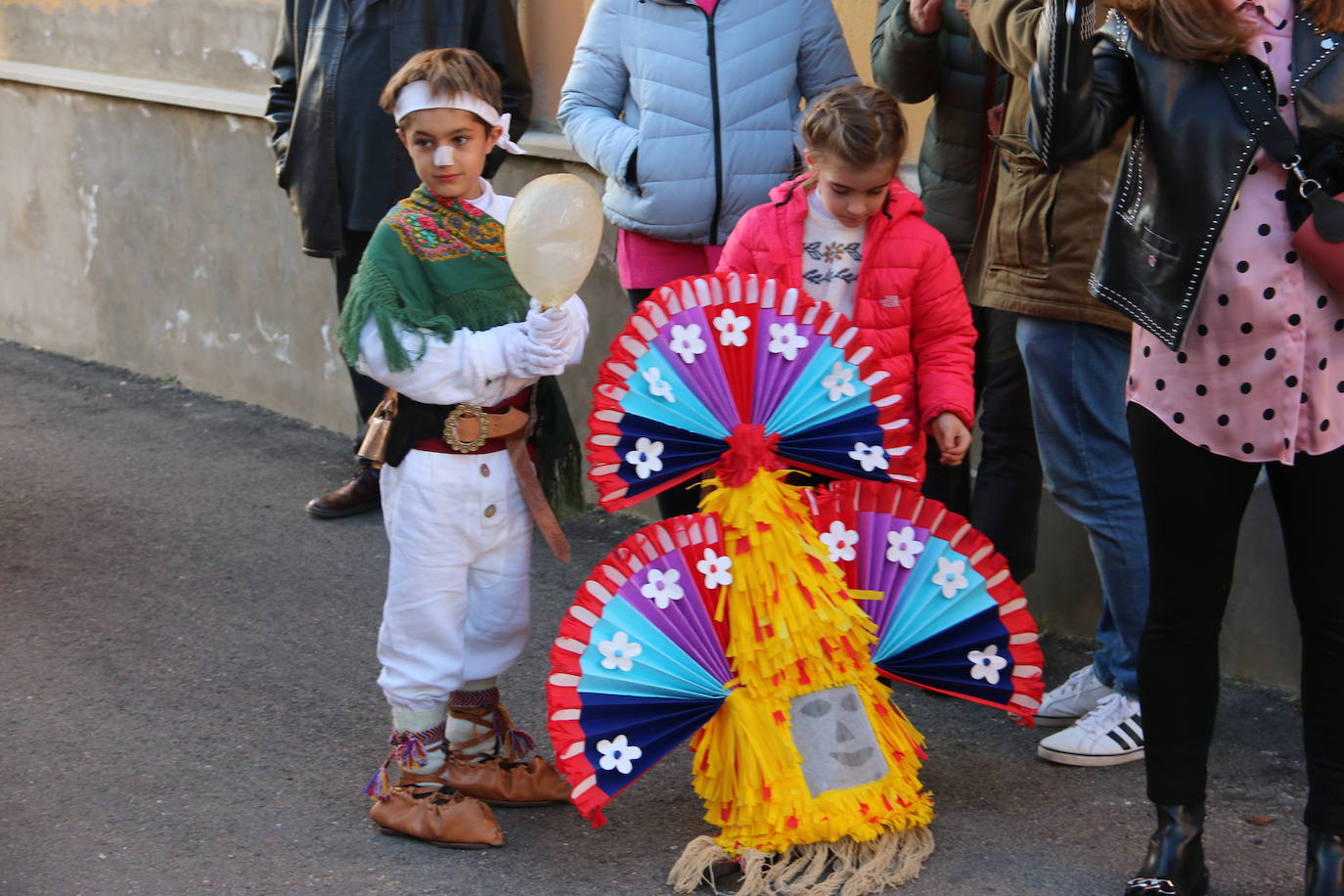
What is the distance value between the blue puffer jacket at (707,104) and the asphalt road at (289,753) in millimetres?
1317

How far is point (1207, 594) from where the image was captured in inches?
121

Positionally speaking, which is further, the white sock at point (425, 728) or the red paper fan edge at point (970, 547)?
the white sock at point (425, 728)

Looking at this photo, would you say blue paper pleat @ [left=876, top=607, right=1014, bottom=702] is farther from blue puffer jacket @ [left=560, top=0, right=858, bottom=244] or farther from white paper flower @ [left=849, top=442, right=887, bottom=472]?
blue puffer jacket @ [left=560, top=0, right=858, bottom=244]

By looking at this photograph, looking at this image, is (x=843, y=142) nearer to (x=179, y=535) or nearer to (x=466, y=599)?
(x=466, y=599)

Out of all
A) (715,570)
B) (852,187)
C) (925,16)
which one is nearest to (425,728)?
(715,570)

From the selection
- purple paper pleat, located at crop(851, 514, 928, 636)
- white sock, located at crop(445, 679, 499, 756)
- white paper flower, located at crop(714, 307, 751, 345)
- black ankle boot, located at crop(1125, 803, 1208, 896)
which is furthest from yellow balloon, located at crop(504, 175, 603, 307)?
black ankle boot, located at crop(1125, 803, 1208, 896)

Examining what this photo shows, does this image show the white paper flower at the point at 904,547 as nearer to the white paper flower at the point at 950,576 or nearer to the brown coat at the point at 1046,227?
the white paper flower at the point at 950,576

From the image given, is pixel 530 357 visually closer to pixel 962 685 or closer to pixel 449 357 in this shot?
pixel 449 357

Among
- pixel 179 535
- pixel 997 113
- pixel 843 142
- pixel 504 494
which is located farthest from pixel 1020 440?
pixel 179 535

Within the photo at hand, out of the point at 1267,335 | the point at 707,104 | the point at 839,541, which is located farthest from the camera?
the point at 707,104

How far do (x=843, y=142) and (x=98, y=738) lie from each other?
2.32 m

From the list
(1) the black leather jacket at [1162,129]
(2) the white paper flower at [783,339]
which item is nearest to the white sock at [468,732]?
(2) the white paper flower at [783,339]

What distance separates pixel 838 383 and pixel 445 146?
952 millimetres

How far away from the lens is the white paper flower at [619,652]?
3186mm
